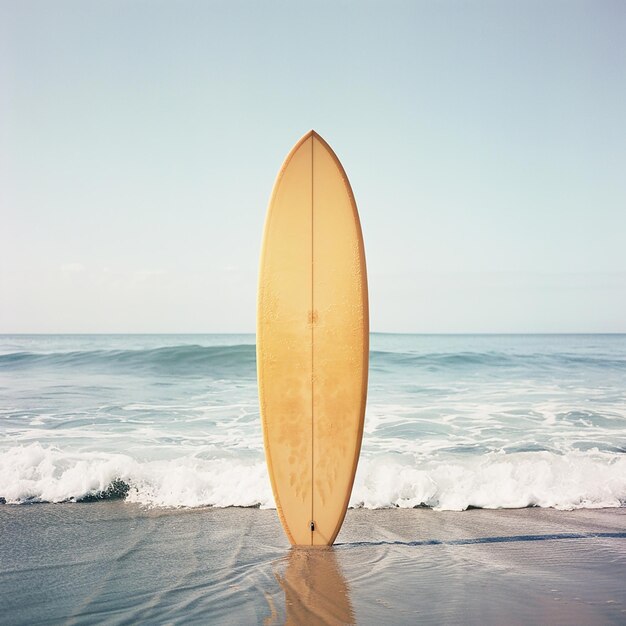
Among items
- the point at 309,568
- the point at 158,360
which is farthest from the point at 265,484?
the point at 158,360

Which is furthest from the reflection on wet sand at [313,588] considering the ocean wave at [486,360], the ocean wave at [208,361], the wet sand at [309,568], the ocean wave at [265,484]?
the ocean wave at [486,360]

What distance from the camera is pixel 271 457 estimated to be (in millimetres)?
3645

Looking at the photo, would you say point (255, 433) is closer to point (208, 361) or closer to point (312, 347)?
point (312, 347)

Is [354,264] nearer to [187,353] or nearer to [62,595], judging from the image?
[62,595]

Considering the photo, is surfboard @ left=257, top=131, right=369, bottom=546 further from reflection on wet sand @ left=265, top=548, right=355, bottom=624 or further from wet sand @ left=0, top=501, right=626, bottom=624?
wet sand @ left=0, top=501, right=626, bottom=624

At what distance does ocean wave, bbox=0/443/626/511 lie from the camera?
465cm

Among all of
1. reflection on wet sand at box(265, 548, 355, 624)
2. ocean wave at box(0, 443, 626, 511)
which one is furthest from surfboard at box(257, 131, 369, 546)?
ocean wave at box(0, 443, 626, 511)

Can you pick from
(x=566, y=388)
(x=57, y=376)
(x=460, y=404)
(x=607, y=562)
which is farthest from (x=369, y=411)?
(x=57, y=376)

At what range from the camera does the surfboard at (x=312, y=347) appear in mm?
3615

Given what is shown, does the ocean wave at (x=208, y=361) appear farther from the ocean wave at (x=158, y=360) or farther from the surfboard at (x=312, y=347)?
the surfboard at (x=312, y=347)

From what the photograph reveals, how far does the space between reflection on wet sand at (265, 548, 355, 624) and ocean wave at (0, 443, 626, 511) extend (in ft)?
4.19

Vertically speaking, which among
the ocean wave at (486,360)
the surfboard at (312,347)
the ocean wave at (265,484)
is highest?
the surfboard at (312,347)

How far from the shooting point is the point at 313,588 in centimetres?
285

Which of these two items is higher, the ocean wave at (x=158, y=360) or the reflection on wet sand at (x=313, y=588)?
the ocean wave at (x=158, y=360)
